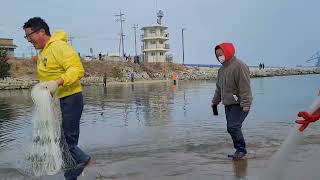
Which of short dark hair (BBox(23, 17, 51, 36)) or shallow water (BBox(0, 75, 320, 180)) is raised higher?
short dark hair (BBox(23, 17, 51, 36))

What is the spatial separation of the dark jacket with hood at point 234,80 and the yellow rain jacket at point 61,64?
2.66 m

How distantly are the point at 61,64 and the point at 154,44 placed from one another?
87.9 meters

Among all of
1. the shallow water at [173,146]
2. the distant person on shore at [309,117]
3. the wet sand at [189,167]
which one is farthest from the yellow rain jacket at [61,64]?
the distant person on shore at [309,117]

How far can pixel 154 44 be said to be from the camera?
92.4m

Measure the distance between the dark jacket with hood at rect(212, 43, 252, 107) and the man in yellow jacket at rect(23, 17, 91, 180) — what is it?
2635 millimetres

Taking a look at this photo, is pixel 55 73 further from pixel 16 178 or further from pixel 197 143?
pixel 197 143

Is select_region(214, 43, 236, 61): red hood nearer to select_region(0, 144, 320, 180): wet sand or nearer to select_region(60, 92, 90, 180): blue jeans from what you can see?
select_region(0, 144, 320, 180): wet sand

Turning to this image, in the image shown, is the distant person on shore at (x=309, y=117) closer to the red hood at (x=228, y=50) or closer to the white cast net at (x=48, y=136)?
the white cast net at (x=48, y=136)

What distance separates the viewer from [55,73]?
5.03 meters

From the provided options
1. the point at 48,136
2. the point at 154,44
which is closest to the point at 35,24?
the point at 48,136

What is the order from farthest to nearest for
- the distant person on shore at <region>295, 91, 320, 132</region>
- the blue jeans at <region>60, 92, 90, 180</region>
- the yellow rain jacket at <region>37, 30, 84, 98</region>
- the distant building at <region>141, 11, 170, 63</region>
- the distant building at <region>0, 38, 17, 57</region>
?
the distant building at <region>141, 11, 170, 63</region>, the distant building at <region>0, 38, 17, 57</region>, the blue jeans at <region>60, 92, 90, 180</region>, the yellow rain jacket at <region>37, 30, 84, 98</region>, the distant person on shore at <region>295, 91, 320, 132</region>

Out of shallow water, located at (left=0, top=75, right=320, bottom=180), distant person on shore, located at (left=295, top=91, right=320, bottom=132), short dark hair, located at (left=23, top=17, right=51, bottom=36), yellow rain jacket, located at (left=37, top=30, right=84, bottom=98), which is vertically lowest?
shallow water, located at (left=0, top=75, right=320, bottom=180)

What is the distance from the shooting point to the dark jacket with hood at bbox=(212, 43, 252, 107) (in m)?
6.80

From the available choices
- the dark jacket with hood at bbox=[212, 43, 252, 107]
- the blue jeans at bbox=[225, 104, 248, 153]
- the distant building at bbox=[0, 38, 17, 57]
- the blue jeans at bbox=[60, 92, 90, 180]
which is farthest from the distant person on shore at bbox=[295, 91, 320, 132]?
the distant building at bbox=[0, 38, 17, 57]
